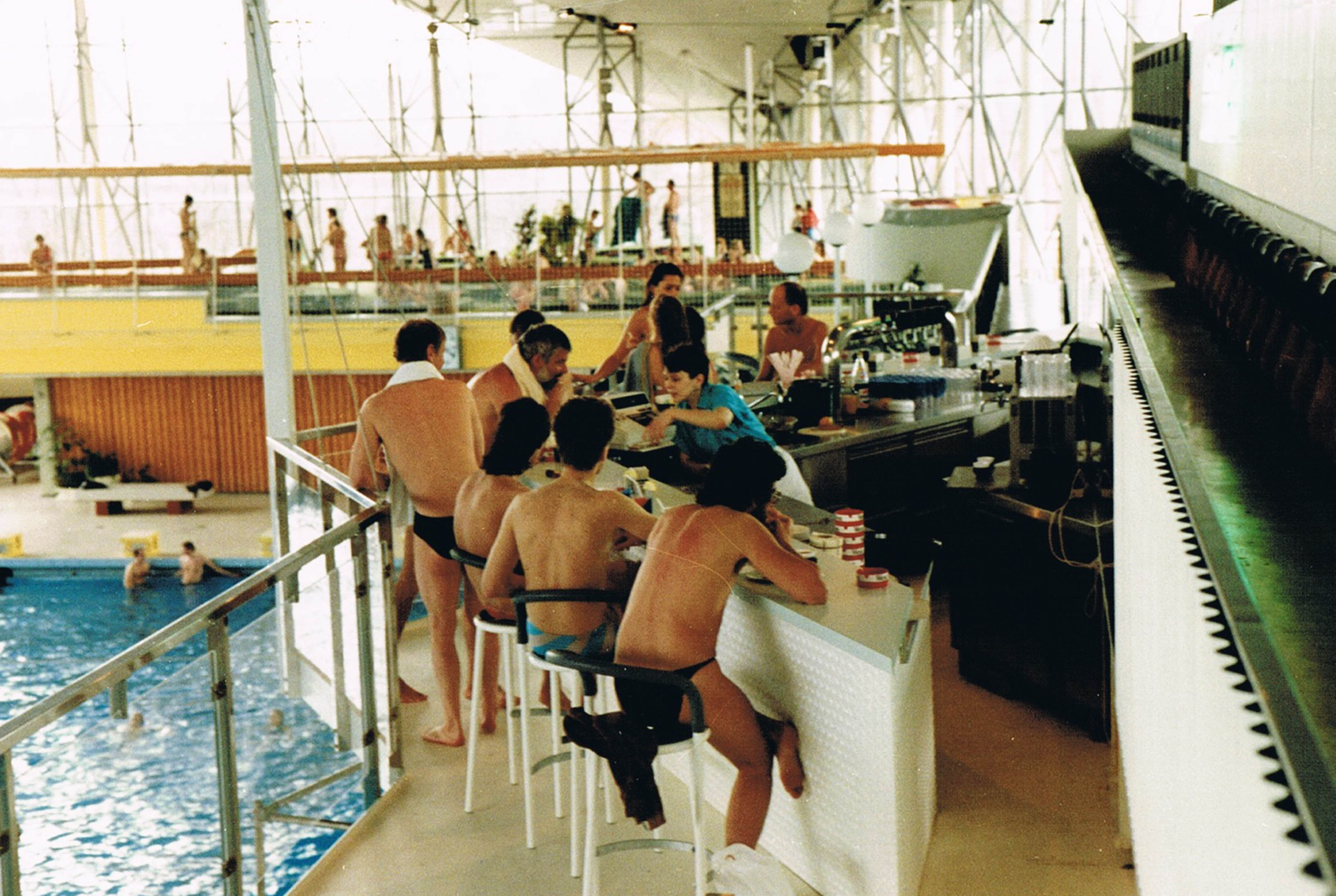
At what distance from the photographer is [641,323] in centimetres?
648

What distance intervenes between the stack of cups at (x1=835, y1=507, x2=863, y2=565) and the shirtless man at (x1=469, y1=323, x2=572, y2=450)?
1.51m

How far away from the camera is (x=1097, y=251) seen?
5.23 m

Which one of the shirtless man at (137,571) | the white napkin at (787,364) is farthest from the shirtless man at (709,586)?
the shirtless man at (137,571)

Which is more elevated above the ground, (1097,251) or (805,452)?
(1097,251)

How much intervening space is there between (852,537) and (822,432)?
7.41 ft

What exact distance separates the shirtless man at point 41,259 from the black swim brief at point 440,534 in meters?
11.4

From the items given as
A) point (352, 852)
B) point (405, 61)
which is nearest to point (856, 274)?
point (405, 61)

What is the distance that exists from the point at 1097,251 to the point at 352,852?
11.1 ft

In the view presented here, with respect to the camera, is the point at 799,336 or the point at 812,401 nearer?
the point at 812,401

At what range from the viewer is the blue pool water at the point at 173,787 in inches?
102

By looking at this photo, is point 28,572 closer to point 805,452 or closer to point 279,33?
point 279,33

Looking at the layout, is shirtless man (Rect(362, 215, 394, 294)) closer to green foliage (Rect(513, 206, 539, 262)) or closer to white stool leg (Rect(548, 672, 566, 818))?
green foliage (Rect(513, 206, 539, 262))

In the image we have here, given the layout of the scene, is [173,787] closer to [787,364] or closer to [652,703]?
[652,703]

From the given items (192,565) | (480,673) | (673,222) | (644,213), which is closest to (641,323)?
(480,673)
